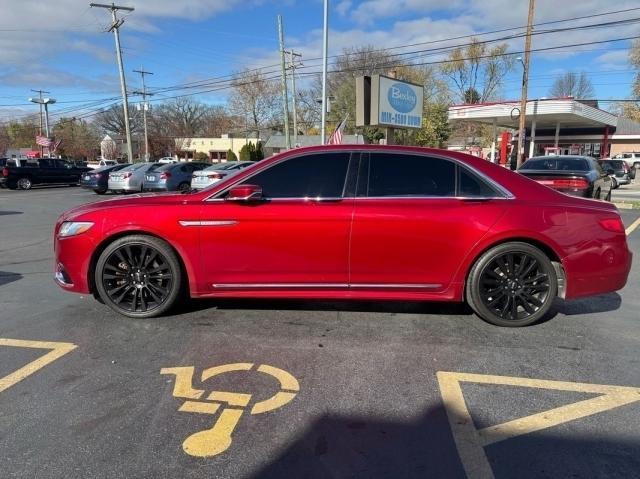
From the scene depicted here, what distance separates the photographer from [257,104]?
2950 inches

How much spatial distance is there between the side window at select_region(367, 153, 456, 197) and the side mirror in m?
0.98

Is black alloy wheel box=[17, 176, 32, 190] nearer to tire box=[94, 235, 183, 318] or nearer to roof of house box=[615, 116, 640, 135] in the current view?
tire box=[94, 235, 183, 318]

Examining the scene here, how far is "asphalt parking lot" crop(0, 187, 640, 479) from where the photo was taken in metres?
2.54

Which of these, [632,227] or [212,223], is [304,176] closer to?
[212,223]

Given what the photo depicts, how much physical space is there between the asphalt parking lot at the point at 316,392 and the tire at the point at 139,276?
0.55 ft

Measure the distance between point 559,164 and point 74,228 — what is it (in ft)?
39.1

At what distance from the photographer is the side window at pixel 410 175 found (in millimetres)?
4375

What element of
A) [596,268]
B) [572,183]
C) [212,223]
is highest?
[212,223]

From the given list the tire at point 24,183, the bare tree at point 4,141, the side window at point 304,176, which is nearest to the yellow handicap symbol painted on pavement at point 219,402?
the side window at point 304,176

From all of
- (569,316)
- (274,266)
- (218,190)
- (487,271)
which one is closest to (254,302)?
(274,266)

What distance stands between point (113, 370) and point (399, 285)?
7.99ft

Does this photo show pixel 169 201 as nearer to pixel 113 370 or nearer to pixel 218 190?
pixel 218 190

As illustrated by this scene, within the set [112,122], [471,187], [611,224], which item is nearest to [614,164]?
[611,224]

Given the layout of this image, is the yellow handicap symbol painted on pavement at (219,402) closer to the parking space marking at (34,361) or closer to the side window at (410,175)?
the parking space marking at (34,361)
